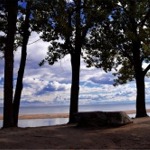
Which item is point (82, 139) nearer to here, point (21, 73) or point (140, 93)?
point (21, 73)

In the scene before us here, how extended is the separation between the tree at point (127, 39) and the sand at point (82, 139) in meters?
10.1

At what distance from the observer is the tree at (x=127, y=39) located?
1114 inches

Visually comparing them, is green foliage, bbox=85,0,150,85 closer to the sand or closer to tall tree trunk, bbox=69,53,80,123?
tall tree trunk, bbox=69,53,80,123

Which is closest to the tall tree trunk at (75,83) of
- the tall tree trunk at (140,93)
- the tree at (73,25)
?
the tree at (73,25)

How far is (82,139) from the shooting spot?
16.3 m

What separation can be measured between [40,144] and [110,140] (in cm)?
310

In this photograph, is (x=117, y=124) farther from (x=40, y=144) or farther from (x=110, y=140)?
(x=40, y=144)

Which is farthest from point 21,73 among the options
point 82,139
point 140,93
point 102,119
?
point 140,93

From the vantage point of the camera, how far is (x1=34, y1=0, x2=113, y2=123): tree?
82.2ft

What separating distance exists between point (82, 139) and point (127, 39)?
14480 millimetres

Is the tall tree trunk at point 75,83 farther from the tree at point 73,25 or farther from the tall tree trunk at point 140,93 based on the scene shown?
the tall tree trunk at point 140,93

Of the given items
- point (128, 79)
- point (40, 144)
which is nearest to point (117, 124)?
point (40, 144)

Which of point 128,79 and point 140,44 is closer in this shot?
point 140,44

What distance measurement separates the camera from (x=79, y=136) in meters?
17.1
